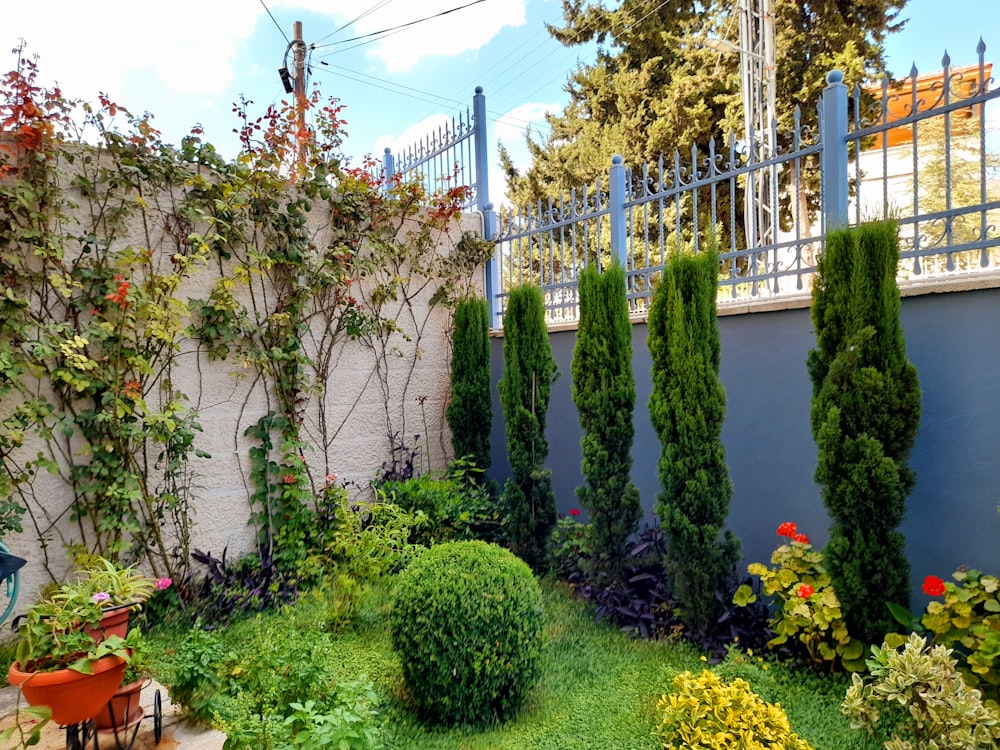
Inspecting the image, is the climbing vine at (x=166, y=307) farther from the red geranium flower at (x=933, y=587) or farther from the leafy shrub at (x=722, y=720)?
the red geranium flower at (x=933, y=587)

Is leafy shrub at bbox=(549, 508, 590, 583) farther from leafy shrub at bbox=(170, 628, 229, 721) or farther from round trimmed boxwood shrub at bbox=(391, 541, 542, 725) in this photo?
leafy shrub at bbox=(170, 628, 229, 721)

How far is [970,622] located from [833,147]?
2268 mm

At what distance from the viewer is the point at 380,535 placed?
14.2 feet

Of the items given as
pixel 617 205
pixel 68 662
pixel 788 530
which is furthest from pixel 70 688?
pixel 617 205

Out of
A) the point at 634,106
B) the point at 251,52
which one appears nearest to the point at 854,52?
the point at 634,106

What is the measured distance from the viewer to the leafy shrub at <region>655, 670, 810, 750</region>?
2.10 meters

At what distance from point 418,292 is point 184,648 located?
136 inches

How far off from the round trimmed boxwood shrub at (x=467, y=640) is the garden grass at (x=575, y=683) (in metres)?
0.12

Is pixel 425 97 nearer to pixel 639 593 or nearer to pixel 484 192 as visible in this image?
pixel 484 192

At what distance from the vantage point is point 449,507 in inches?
186

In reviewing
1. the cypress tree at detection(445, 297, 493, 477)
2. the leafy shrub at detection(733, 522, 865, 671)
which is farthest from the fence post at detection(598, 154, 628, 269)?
the leafy shrub at detection(733, 522, 865, 671)

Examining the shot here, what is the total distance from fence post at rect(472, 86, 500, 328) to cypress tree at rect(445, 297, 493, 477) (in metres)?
0.41

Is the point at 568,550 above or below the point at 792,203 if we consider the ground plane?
below

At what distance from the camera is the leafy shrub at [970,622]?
7.72ft
